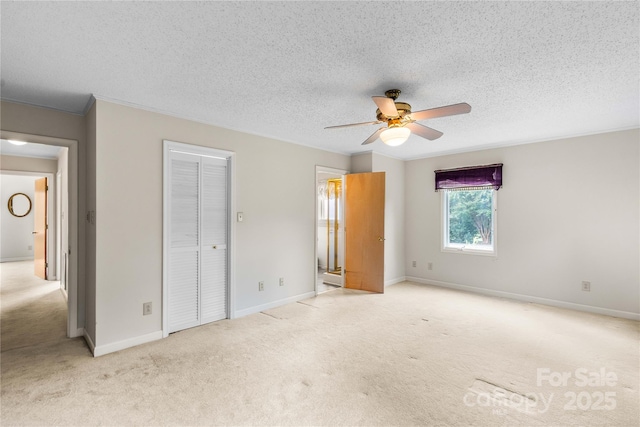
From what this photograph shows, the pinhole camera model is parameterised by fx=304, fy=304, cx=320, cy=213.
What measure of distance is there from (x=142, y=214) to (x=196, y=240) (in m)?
0.65

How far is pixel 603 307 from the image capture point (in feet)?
13.0

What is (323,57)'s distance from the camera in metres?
2.11

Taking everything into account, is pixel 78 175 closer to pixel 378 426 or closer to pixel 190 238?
pixel 190 238

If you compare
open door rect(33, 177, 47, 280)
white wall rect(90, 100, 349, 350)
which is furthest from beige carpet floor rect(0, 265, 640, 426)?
open door rect(33, 177, 47, 280)

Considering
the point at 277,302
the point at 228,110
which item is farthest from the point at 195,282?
the point at 228,110

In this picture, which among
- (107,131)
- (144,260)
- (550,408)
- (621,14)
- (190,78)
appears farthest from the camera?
(144,260)

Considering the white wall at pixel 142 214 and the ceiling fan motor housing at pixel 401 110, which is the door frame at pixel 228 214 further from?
the ceiling fan motor housing at pixel 401 110

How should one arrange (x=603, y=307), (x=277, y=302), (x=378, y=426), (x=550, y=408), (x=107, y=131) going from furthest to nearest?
1. (x=277, y=302)
2. (x=603, y=307)
3. (x=107, y=131)
4. (x=550, y=408)
5. (x=378, y=426)

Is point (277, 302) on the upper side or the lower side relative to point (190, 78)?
lower

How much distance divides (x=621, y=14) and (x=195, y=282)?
13.3 feet

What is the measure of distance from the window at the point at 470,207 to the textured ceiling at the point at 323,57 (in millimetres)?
1613

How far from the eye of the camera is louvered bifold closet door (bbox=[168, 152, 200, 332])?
332cm

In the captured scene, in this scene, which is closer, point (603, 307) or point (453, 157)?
point (603, 307)

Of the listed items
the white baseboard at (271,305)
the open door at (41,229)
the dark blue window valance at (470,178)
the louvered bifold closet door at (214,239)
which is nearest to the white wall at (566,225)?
the dark blue window valance at (470,178)
